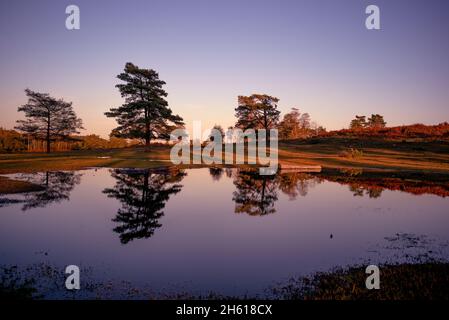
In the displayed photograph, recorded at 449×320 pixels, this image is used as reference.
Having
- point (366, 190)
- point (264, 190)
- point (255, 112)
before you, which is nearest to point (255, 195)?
point (264, 190)

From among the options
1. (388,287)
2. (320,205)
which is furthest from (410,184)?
(388,287)

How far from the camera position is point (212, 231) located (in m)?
15.3

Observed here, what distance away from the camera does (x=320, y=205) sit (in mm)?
21734

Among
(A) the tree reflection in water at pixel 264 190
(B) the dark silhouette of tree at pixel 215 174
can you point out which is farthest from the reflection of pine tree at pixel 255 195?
(B) the dark silhouette of tree at pixel 215 174

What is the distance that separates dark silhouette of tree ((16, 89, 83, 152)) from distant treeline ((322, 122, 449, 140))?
66416mm

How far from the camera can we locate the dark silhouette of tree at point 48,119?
6059cm

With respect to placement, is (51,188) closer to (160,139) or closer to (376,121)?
(160,139)

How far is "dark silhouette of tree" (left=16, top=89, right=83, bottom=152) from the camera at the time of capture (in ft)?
199

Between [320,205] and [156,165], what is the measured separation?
24116 millimetres

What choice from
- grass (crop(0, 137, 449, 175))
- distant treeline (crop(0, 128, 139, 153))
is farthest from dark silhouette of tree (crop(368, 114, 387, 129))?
distant treeline (crop(0, 128, 139, 153))

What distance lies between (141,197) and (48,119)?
5126cm

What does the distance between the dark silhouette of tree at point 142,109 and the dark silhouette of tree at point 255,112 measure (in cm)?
2453
